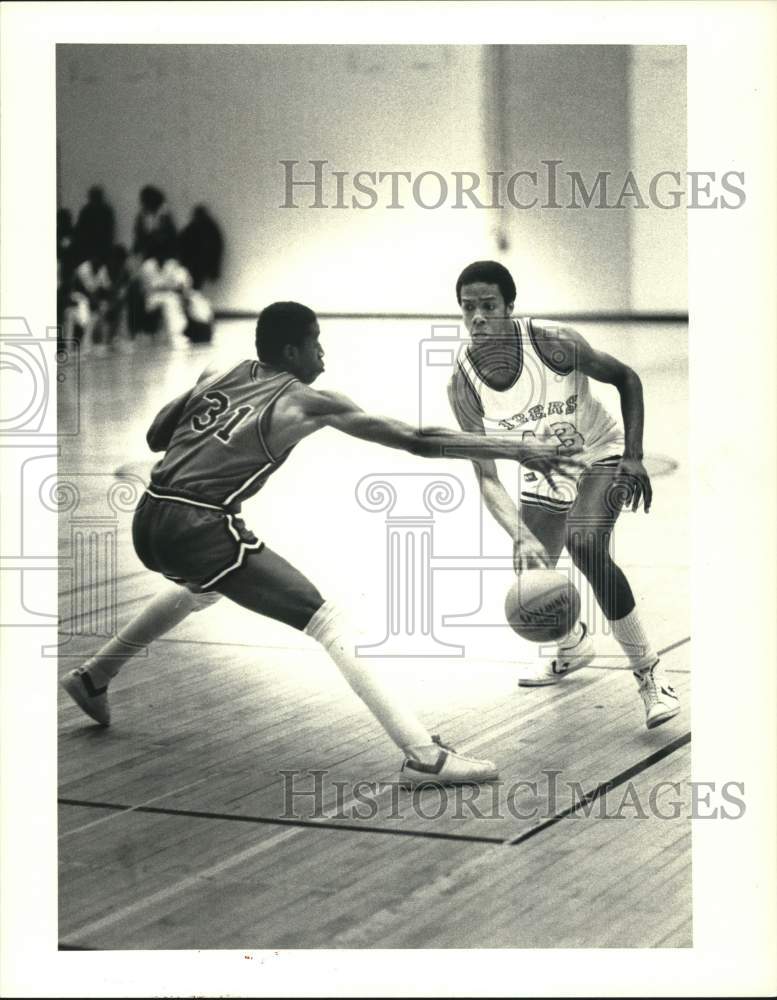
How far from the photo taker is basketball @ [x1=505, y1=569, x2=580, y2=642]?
255 inches

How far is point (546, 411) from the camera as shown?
6.26 metres

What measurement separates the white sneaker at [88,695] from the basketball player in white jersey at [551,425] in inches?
60.6

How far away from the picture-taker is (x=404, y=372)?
634cm

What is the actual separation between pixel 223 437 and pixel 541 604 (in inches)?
54.6

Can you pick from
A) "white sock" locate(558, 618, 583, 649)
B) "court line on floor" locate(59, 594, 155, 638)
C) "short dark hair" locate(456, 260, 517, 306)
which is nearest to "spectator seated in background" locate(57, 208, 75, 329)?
"court line on floor" locate(59, 594, 155, 638)

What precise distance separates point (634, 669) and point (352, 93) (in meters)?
2.31

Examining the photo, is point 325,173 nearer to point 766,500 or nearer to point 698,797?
point 766,500

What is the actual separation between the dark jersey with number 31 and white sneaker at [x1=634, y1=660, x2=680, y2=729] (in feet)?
5.30

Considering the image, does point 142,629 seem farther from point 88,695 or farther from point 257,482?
point 257,482

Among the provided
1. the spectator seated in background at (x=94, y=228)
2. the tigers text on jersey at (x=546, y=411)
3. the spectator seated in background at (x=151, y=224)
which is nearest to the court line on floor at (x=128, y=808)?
the tigers text on jersey at (x=546, y=411)

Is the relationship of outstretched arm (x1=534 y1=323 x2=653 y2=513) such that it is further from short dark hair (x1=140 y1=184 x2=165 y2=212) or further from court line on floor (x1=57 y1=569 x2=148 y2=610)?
court line on floor (x1=57 y1=569 x2=148 y2=610)

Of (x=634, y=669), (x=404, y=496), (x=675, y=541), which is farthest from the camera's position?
(x=675, y=541)

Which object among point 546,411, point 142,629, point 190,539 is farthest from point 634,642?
point 142,629

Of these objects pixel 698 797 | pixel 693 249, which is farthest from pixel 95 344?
pixel 698 797
